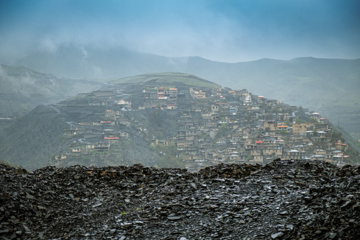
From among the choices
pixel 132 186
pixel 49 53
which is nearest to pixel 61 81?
pixel 49 53

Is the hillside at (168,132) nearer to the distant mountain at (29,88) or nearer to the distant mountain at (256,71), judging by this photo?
the distant mountain at (29,88)

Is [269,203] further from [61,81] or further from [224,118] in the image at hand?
[61,81]

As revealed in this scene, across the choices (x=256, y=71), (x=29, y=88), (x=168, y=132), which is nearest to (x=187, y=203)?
(x=168, y=132)

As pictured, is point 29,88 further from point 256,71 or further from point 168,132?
point 256,71

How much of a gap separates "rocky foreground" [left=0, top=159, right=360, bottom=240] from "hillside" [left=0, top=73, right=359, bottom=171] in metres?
12.6

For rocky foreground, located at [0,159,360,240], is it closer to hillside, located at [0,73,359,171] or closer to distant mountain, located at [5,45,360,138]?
hillside, located at [0,73,359,171]

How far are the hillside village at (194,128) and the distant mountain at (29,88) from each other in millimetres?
4073

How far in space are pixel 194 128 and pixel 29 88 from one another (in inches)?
825

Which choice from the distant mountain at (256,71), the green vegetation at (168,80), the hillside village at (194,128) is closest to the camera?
the hillside village at (194,128)

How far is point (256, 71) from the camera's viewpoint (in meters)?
52.6

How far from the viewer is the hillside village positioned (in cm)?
2053

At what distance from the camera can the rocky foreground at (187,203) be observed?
3473 mm

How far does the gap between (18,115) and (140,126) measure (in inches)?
453

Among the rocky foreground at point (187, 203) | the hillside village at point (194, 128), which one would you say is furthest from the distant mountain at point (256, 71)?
the rocky foreground at point (187, 203)
